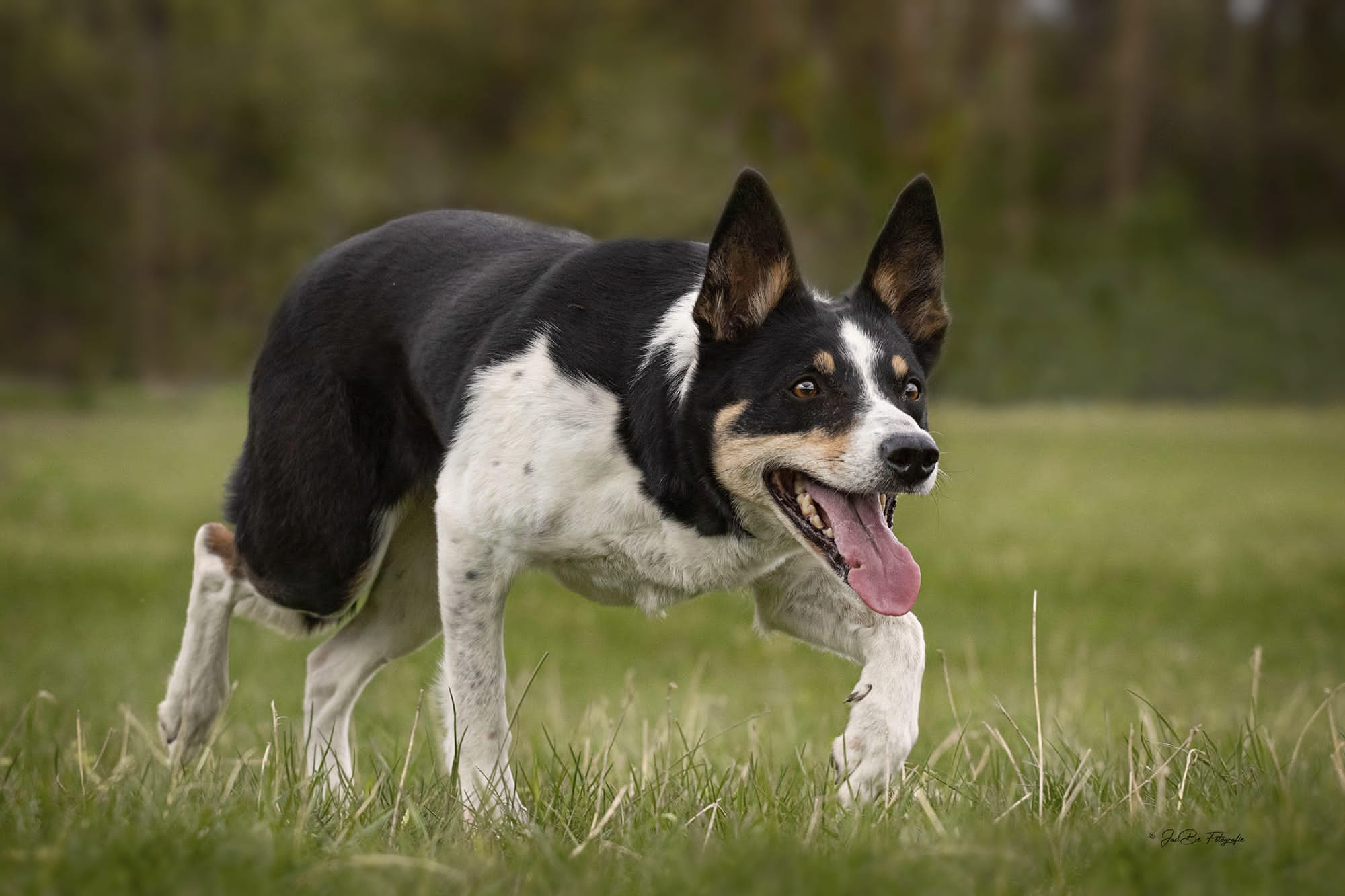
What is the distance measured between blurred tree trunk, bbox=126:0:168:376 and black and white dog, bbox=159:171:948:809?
25.3 meters

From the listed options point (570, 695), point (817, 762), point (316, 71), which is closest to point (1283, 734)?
point (817, 762)

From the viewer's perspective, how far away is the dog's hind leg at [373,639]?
466 cm

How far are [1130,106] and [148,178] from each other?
17476 millimetres

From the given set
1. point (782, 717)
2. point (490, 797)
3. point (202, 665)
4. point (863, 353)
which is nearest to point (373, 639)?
point (202, 665)

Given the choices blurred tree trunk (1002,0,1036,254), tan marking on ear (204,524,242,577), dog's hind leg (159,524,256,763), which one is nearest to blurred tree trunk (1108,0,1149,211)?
blurred tree trunk (1002,0,1036,254)

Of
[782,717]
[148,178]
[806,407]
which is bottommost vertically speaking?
[782,717]

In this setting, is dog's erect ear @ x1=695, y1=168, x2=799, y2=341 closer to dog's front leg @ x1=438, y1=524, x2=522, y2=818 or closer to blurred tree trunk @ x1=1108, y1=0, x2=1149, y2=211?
dog's front leg @ x1=438, y1=524, x2=522, y2=818

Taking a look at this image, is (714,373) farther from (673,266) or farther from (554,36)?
(554,36)

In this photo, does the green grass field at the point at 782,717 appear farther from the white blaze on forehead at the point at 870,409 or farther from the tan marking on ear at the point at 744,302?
the tan marking on ear at the point at 744,302

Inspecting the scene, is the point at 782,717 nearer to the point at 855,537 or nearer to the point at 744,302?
the point at 855,537

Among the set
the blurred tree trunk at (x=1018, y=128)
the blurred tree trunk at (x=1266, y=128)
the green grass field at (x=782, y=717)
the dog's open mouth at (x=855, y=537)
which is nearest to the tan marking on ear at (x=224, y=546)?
the green grass field at (x=782, y=717)

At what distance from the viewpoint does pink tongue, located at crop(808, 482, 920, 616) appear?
3.43 meters

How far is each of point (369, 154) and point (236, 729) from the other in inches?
949

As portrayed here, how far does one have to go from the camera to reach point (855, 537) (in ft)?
11.5
